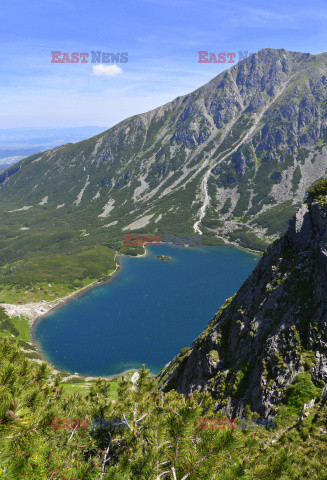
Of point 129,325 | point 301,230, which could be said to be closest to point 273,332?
point 301,230

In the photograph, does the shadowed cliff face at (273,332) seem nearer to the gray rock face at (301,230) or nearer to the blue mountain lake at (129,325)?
the gray rock face at (301,230)

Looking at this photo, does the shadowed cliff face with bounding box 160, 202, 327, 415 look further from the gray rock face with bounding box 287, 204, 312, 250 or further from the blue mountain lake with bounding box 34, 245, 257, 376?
the blue mountain lake with bounding box 34, 245, 257, 376

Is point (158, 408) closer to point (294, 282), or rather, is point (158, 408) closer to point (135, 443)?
point (135, 443)

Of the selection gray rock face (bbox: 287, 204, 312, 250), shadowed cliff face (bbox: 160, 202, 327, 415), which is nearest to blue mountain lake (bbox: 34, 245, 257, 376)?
shadowed cliff face (bbox: 160, 202, 327, 415)

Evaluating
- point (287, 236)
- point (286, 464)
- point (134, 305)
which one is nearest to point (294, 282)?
point (287, 236)

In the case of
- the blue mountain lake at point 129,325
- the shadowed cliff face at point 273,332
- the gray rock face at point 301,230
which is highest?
the gray rock face at point 301,230

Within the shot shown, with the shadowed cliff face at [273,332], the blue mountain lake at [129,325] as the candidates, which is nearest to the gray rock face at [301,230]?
the shadowed cliff face at [273,332]
